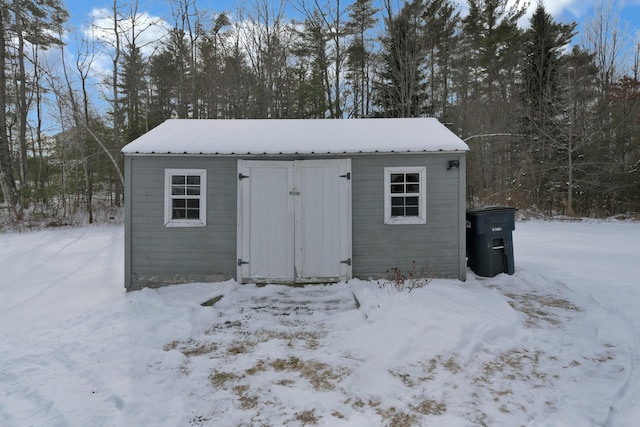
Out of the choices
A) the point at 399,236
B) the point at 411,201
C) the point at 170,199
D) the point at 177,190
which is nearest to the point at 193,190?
the point at 177,190

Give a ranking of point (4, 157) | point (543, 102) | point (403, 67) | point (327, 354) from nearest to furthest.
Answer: point (327, 354) < point (4, 157) < point (403, 67) < point (543, 102)

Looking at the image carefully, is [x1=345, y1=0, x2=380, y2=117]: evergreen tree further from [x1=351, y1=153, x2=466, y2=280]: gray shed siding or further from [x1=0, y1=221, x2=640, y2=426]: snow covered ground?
[x1=0, y1=221, x2=640, y2=426]: snow covered ground

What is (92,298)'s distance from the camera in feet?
17.6

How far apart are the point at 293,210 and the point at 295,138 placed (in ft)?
4.43

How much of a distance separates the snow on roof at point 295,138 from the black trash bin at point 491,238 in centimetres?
135

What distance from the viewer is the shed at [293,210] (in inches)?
229

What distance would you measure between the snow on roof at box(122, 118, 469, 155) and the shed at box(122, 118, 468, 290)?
1.4 inches

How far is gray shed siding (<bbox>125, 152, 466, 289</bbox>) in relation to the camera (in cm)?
580

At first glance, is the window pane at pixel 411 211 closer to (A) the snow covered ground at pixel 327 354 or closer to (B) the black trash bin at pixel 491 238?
(B) the black trash bin at pixel 491 238

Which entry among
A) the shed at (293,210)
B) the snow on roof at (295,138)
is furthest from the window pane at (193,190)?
the snow on roof at (295,138)

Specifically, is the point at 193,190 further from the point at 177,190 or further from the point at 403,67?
the point at 403,67

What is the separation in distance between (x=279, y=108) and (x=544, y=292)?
1563 centimetres

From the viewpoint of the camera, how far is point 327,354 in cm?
349

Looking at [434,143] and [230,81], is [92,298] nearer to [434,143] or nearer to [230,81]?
[434,143]
